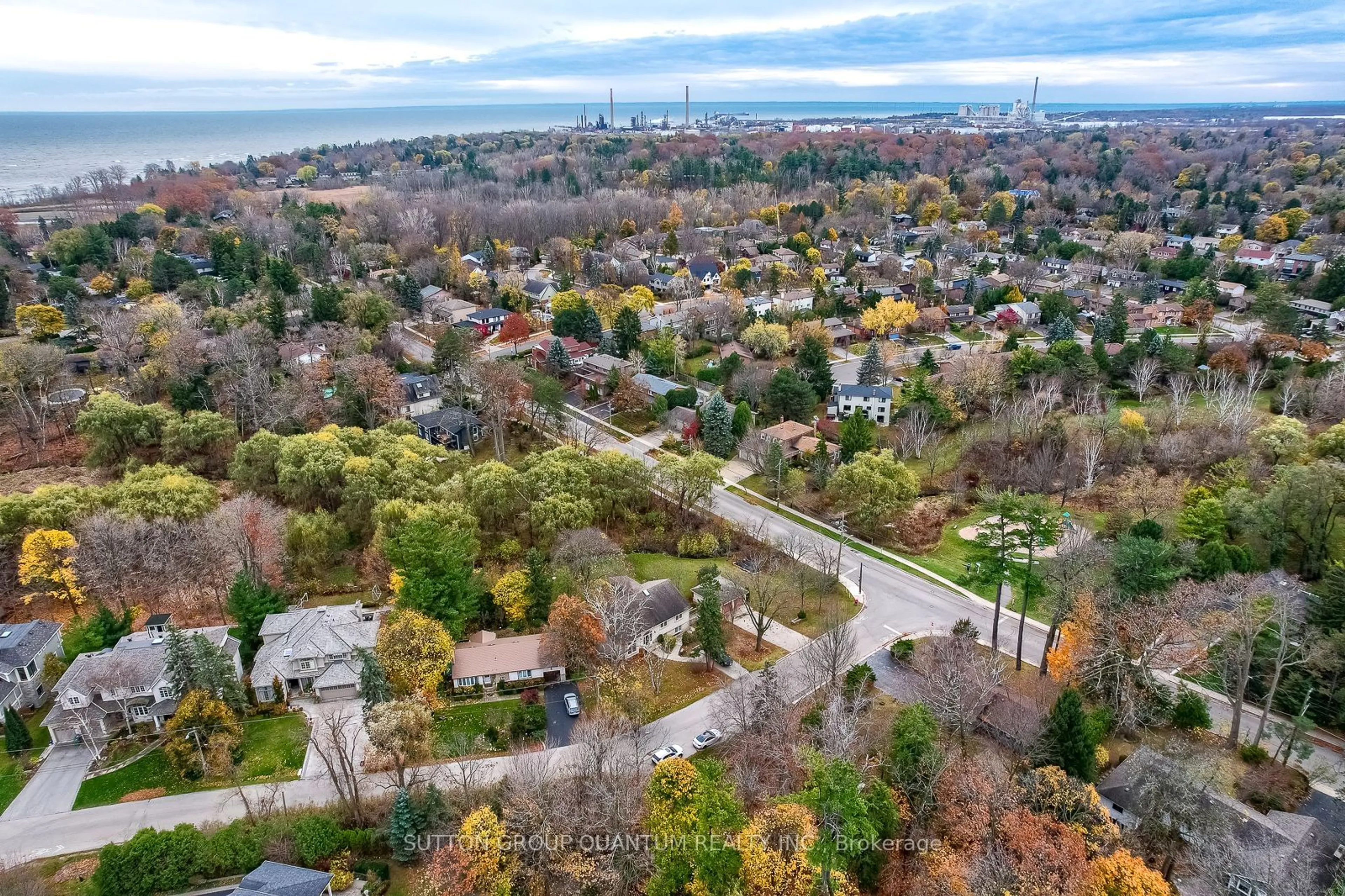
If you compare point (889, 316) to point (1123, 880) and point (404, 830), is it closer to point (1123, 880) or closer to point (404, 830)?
point (1123, 880)

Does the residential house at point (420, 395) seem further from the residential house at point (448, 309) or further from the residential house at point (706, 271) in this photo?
the residential house at point (706, 271)

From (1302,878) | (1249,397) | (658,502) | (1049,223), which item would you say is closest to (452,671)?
(658,502)

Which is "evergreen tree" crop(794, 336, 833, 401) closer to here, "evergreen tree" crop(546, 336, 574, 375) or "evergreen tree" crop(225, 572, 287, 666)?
"evergreen tree" crop(546, 336, 574, 375)

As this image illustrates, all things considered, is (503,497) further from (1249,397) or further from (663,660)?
(1249,397)

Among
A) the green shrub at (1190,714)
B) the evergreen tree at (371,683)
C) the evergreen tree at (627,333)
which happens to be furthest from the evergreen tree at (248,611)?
the evergreen tree at (627,333)

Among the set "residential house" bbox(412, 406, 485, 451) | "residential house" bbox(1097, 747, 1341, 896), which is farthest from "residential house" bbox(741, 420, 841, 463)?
"residential house" bbox(1097, 747, 1341, 896)

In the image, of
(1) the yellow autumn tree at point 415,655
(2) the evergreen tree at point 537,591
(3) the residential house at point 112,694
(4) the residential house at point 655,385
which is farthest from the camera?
(4) the residential house at point 655,385
